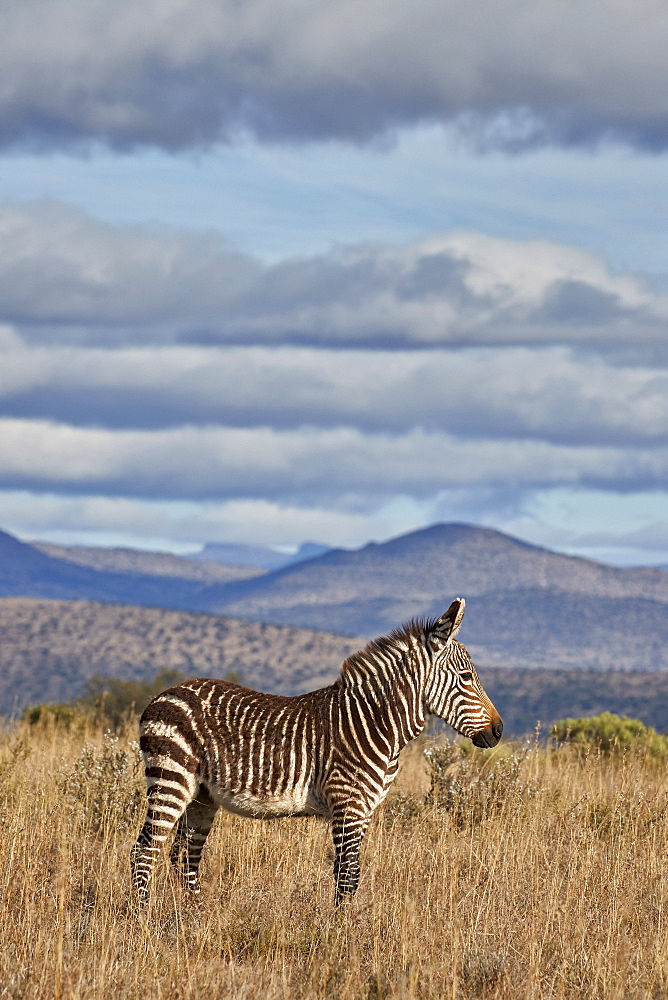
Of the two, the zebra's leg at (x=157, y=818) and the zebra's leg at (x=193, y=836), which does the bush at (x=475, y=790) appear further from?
the zebra's leg at (x=157, y=818)

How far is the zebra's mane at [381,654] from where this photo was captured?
11.2 meters

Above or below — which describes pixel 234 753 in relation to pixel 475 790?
above

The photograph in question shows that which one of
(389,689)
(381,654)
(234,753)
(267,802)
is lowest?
(267,802)

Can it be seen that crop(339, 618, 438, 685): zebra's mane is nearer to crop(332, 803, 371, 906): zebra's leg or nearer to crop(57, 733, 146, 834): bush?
crop(332, 803, 371, 906): zebra's leg

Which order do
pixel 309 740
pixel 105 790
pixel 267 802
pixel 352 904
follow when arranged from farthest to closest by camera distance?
pixel 105 790 < pixel 309 740 < pixel 267 802 < pixel 352 904

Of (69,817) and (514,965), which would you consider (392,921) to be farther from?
(69,817)

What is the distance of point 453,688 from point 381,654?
766 mm

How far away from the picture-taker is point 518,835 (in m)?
13.4

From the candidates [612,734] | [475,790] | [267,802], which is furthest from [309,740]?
[612,734]

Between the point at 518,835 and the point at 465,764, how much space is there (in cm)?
430

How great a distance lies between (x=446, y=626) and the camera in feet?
36.3

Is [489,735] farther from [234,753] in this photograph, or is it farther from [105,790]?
[105,790]

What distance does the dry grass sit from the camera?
8648 millimetres

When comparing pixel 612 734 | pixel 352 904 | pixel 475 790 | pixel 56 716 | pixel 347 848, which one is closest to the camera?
pixel 352 904
